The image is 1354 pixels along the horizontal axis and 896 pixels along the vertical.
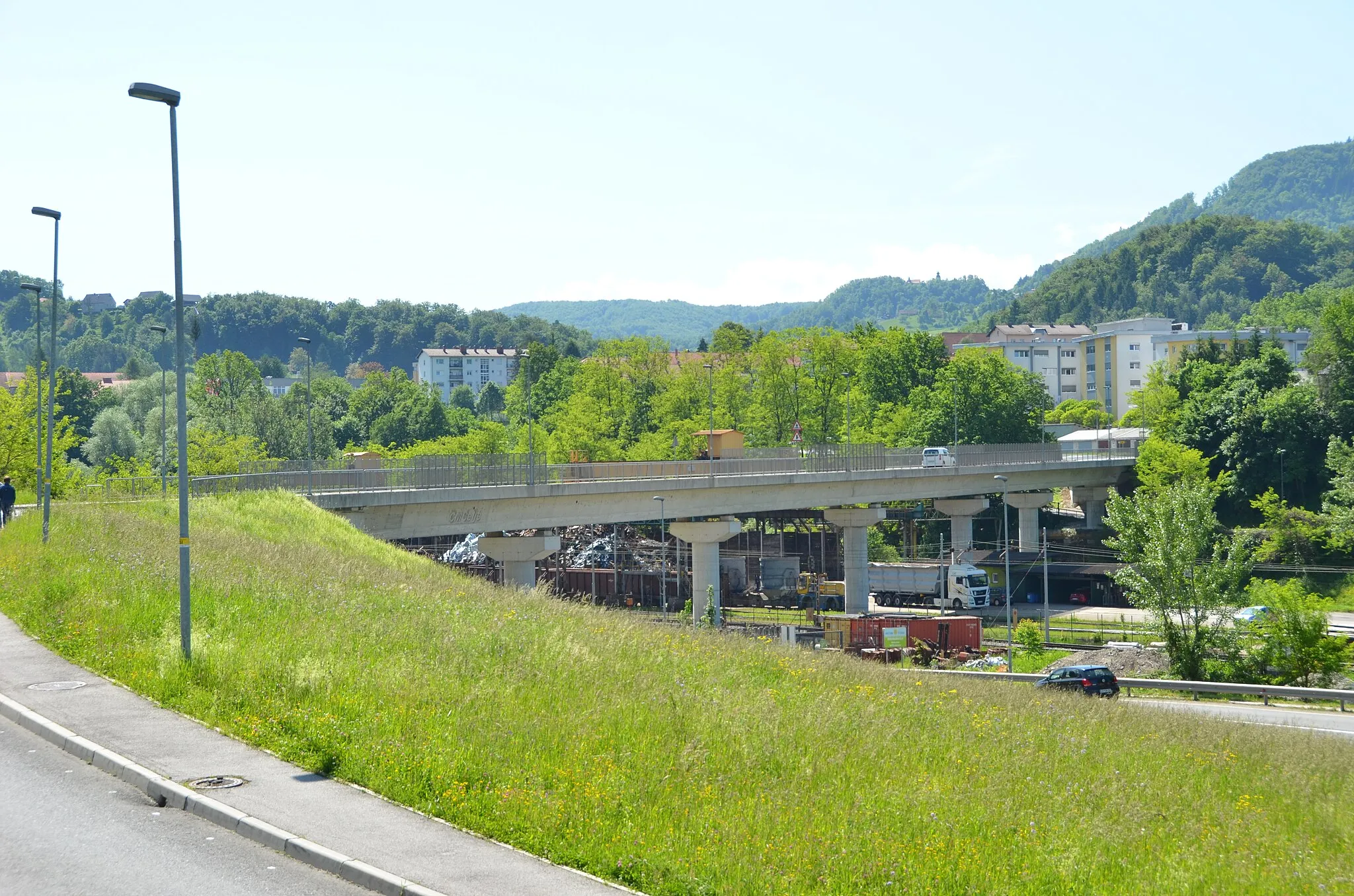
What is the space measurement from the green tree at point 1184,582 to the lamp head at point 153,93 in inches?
1222

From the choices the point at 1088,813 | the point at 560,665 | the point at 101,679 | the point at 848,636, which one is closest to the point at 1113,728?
the point at 1088,813

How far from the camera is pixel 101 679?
53.4 ft

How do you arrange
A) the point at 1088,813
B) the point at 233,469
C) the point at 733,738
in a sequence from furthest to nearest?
the point at 233,469, the point at 733,738, the point at 1088,813

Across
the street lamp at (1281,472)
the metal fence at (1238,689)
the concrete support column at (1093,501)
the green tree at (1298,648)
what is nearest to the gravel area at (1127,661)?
the green tree at (1298,648)

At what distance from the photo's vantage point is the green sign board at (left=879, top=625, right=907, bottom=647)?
1836 inches

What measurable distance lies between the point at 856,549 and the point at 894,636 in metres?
27.8

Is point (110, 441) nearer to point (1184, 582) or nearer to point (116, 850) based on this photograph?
point (1184, 582)

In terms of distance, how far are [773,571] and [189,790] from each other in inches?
2866

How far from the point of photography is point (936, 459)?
254 ft

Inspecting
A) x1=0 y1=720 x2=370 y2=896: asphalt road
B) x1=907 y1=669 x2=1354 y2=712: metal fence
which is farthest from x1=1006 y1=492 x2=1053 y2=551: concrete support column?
x1=0 y1=720 x2=370 y2=896: asphalt road

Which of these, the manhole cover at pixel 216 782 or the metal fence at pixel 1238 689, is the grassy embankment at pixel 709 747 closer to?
the manhole cover at pixel 216 782

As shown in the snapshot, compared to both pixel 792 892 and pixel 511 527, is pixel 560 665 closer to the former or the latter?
pixel 792 892

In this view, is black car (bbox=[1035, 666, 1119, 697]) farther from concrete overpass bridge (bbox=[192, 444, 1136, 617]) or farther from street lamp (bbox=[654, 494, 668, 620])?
concrete overpass bridge (bbox=[192, 444, 1136, 617])

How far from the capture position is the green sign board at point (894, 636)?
4662cm
